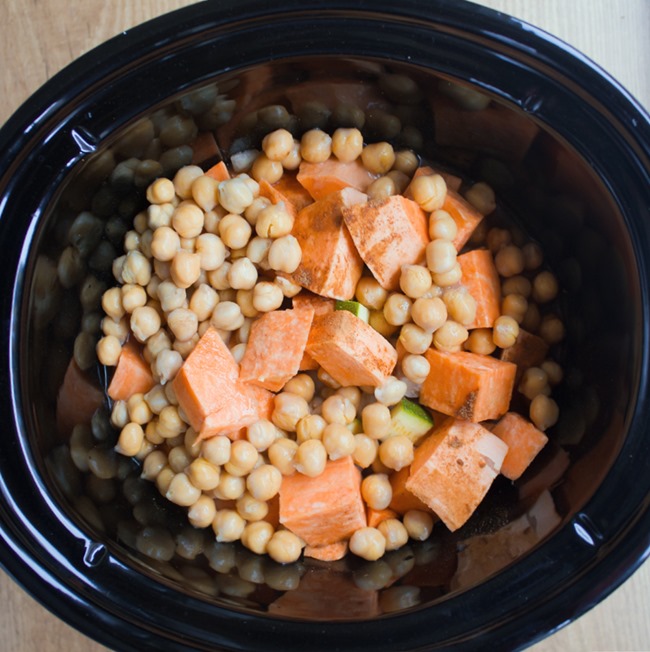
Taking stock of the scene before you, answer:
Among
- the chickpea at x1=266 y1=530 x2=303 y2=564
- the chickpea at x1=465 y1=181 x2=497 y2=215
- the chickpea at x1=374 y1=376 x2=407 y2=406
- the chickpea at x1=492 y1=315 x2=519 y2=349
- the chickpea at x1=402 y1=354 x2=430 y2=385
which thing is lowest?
the chickpea at x1=266 y1=530 x2=303 y2=564

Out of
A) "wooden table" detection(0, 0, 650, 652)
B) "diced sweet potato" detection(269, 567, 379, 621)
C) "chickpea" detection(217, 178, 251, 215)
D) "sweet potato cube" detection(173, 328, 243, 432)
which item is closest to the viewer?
"diced sweet potato" detection(269, 567, 379, 621)

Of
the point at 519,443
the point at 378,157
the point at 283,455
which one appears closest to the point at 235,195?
the point at 378,157

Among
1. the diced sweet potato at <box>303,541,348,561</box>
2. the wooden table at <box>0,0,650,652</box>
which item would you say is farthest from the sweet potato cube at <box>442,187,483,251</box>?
the diced sweet potato at <box>303,541,348,561</box>

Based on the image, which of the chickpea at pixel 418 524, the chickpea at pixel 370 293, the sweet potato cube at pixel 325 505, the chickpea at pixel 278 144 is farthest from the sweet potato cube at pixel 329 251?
the chickpea at pixel 418 524

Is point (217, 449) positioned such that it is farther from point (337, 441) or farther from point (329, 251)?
point (329, 251)

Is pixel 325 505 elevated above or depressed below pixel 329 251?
below

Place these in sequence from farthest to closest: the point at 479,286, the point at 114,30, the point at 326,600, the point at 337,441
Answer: the point at 114,30
the point at 479,286
the point at 337,441
the point at 326,600

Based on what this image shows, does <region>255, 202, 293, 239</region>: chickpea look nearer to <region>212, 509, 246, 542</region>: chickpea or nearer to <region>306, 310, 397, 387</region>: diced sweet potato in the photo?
<region>306, 310, 397, 387</region>: diced sweet potato
